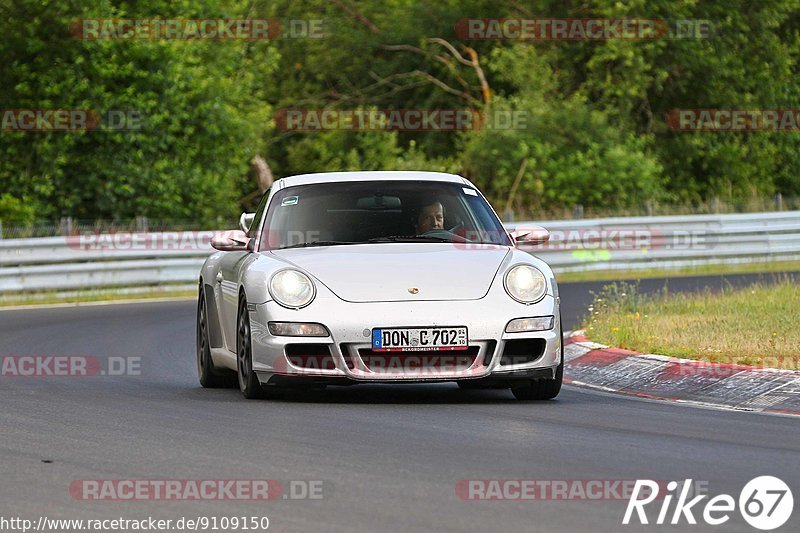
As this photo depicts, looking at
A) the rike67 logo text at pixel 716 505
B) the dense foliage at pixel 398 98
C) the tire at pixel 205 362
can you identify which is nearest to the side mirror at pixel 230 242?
the tire at pixel 205 362

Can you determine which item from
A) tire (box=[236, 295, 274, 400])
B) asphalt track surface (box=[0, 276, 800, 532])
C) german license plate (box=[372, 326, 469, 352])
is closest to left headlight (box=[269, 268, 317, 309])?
tire (box=[236, 295, 274, 400])

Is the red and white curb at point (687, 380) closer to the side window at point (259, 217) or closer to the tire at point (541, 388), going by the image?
the tire at point (541, 388)

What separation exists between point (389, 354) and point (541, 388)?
47.4 inches

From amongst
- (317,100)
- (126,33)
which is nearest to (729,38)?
(317,100)

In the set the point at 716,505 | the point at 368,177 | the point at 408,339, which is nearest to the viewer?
the point at 716,505

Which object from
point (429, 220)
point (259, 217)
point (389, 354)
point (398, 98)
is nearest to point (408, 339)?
point (389, 354)

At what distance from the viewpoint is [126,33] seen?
115 feet

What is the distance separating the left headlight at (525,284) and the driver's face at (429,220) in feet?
3.30

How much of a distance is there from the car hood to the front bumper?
0.08 meters

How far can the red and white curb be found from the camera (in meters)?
11.1

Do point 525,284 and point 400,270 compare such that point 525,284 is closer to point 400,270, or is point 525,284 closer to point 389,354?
point 400,270

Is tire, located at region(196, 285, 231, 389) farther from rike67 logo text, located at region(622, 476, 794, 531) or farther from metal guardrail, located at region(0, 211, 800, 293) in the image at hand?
metal guardrail, located at region(0, 211, 800, 293)

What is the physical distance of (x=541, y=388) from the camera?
11.3 metres

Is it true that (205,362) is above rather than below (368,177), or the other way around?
below
